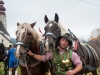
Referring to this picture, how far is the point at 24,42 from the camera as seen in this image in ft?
13.9

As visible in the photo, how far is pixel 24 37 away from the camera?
430 cm

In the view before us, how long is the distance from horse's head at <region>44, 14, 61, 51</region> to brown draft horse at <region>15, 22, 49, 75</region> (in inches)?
14.0

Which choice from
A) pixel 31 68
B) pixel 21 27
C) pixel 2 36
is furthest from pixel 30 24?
pixel 2 36

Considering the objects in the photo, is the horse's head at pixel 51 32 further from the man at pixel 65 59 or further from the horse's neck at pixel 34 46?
the horse's neck at pixel 34 46

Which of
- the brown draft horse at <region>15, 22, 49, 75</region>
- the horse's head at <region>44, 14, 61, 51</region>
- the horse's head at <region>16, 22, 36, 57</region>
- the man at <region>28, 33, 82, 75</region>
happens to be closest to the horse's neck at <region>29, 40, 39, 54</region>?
the brown draft horse at <region>15, 22, 49, 75</region>

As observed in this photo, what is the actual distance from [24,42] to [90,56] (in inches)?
84.7

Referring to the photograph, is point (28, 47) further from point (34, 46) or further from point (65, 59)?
point (65, 59)

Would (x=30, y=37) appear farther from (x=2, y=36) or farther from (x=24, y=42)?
(x=2, y=36)

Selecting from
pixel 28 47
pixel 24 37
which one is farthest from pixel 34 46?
pixel 24 37

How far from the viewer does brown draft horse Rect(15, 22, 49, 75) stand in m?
4.16

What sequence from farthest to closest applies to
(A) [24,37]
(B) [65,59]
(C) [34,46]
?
(C) [34,46] → (A) [24,37] → (B) [65,59]

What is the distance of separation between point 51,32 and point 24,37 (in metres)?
0.56

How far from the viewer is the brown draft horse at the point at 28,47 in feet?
13.7

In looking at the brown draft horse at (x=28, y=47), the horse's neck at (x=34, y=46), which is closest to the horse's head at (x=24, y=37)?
the brown draft horse at (x=28, y=47)
